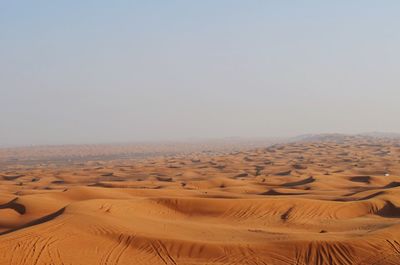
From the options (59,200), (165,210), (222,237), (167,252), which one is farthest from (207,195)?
(167,252)

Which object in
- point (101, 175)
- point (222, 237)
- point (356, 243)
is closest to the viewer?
point (356, 243)

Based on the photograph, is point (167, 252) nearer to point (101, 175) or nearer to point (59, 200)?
point (59, 200)

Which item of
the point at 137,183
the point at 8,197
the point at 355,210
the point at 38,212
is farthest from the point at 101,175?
the point at 355,210

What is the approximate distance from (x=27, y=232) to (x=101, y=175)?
2432 centimetres

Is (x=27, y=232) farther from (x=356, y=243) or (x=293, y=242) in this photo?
(x=356, y=243)

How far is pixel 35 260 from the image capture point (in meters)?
7.79

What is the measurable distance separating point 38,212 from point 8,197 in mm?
4162

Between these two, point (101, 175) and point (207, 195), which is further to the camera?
point (101, 175)

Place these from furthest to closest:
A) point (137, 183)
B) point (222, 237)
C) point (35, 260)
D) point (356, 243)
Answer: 1. point (137, 183)
2. point (222, 237)
3. point (356, 243)
4. point (35, 260)

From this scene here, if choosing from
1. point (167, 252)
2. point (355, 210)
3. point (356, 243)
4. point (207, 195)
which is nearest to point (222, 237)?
point (167, 252)

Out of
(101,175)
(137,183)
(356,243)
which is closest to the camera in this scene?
(356,243)

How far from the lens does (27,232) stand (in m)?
8.80

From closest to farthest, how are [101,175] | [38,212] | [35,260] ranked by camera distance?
[35,260]
[38,212]
[101,175]

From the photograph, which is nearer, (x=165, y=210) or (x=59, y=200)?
(x=165, y=210)
